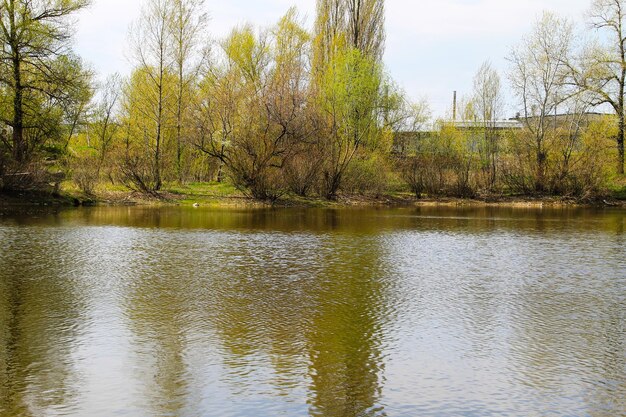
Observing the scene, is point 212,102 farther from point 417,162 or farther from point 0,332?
point 0,332

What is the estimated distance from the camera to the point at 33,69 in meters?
29.5

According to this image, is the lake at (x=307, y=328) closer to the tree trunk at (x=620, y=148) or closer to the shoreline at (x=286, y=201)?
the shoreline at (x=286, y=201)

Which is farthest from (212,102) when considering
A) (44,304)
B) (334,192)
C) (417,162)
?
(44,304)

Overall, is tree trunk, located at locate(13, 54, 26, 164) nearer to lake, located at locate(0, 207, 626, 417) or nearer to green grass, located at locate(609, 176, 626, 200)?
lake, located at locate(0, 207, 626, 417)

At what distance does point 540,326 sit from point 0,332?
740 centimetres

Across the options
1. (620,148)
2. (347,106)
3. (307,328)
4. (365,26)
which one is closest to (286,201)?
(347,106)

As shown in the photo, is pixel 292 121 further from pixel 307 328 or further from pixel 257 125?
pixel 307 328

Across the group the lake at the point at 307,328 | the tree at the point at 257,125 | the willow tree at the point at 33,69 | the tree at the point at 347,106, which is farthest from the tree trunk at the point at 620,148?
the willow tree at the point at 33,69

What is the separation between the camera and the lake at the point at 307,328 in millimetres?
5855

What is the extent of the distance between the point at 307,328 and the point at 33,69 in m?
26.7

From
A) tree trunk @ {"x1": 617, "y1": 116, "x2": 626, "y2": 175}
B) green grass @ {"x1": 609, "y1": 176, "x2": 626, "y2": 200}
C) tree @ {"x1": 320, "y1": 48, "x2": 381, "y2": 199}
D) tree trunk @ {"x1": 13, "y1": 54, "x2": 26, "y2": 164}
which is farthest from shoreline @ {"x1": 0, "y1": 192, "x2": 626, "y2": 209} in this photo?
tree trunk @ {"x1": 617, "y1": 116, "x2": 626, "y2": 175}

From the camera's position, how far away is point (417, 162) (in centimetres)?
4003

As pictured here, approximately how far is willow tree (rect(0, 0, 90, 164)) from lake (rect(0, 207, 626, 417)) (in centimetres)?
1353

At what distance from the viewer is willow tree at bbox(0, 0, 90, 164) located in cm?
2772
